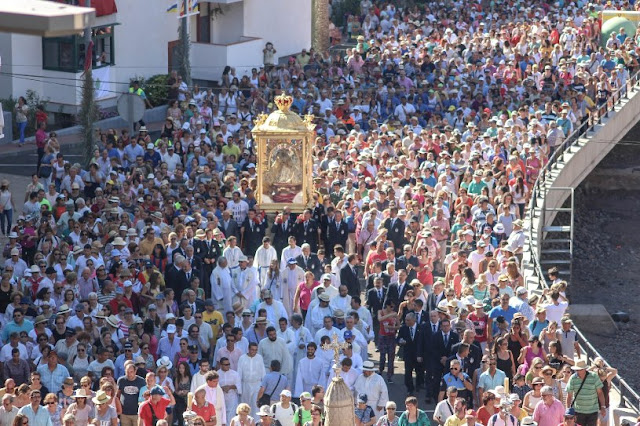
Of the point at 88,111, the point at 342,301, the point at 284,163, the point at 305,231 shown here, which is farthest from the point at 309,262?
the point at 88,111

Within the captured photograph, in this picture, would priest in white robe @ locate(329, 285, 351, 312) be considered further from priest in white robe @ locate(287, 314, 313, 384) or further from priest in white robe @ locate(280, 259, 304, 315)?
priest in white robe @ locate(280, 259, 304, 315)

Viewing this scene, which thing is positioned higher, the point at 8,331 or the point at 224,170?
the point at 224,170

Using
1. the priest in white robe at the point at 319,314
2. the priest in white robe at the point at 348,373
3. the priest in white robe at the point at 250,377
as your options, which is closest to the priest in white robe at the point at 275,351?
the priest in white robe at the point at 250,377

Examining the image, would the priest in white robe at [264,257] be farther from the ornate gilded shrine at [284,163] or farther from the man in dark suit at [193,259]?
the ornate gilded shrine at [284,163]

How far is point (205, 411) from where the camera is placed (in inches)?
673

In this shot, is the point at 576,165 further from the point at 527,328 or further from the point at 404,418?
the point at 404,418

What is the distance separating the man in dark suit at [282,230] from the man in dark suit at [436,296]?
4811 millimetres

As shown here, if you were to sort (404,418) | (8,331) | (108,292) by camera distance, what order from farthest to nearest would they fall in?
(108,292)
(8,331)
(404,418)

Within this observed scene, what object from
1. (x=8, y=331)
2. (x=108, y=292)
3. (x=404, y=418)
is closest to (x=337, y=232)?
(x=108, y=292)

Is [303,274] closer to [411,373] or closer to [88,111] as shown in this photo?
[411,373]

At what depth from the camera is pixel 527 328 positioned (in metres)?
19.6

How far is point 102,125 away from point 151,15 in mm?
5646

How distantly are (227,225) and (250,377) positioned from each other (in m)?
7.26

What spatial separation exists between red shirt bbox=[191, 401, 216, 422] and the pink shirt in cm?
361
